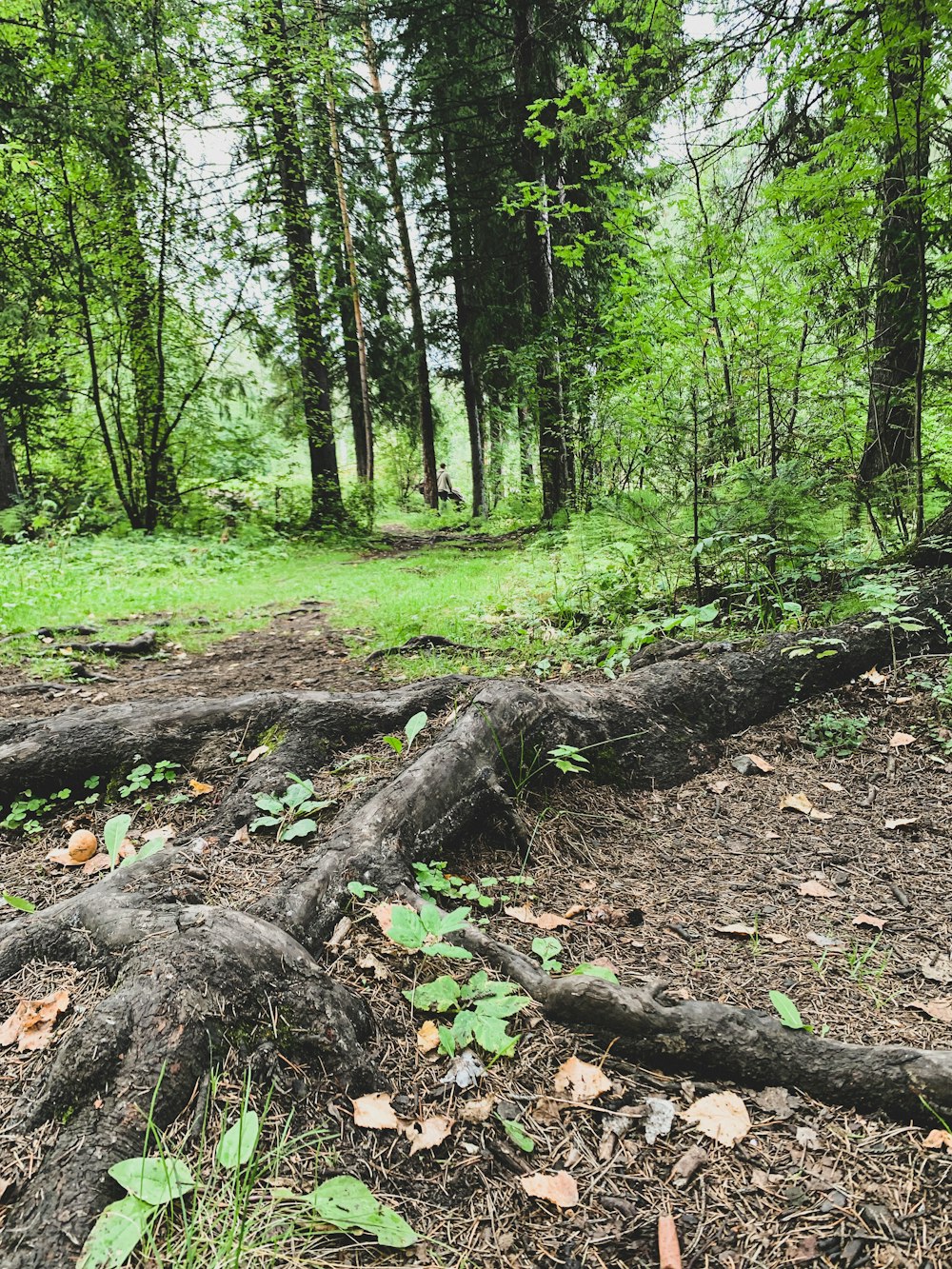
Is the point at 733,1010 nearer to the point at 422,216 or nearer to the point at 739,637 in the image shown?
the point at 739,637

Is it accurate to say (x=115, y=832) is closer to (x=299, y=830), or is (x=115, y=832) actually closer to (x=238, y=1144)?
(x=299, y=830)

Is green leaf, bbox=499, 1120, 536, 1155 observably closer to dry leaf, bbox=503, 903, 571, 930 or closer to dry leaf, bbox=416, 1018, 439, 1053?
dry leaf, bbox=416, 1018, 439, 1053

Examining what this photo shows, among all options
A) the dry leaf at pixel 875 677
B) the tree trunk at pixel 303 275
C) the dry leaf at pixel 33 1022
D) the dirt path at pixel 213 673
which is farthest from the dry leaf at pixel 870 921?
the tree trunk at pixel 303 275

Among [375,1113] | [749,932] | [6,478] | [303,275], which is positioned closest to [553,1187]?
A: [375,1113]

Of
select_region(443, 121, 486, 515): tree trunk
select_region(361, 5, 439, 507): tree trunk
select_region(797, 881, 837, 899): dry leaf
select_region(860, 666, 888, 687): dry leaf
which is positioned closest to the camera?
select_region(797, 881, 837, 899): dry leaf

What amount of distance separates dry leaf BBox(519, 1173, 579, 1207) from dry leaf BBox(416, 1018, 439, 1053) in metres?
0.38

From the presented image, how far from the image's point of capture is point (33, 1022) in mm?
1703

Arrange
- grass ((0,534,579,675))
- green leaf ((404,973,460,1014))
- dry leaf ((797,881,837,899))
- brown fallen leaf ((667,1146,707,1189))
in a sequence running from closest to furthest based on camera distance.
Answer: brown fallen leaf ((667,1146,707,1189)), green leaf ((404,973,460,1014)), dry leaf ((797,881,837,899)), grass ((0,534,579,675))

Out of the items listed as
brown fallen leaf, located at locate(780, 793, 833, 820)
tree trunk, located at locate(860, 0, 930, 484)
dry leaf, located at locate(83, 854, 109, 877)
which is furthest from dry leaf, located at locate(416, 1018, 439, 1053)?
tree trunk, located at locate(860, 0, 930, 484)

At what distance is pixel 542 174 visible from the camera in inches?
472

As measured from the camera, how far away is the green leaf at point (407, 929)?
6.22 feet

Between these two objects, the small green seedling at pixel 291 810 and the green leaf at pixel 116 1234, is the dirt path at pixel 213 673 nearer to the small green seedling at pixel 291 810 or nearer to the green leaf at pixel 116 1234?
the small green seedling at pixel 291 810

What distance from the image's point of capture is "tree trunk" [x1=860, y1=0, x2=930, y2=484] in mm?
4062

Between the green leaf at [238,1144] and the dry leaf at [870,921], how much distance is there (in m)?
2.06
